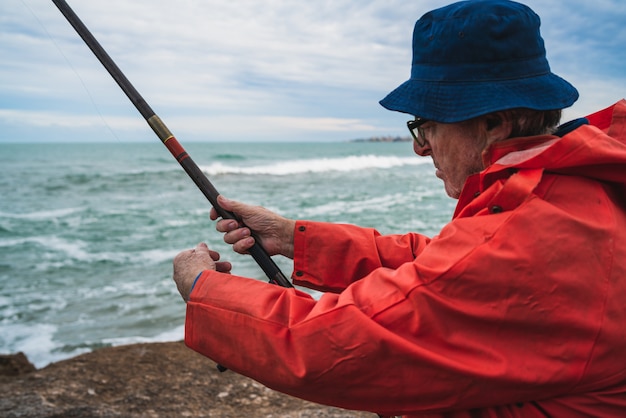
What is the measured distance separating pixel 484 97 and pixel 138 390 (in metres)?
4.40

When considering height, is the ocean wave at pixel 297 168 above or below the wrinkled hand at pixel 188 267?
below

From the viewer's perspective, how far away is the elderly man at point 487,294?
1.27m

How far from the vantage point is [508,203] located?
1317mm

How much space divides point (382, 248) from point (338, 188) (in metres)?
23.5

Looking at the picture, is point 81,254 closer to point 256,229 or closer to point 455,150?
point 256,229

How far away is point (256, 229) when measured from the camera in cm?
249

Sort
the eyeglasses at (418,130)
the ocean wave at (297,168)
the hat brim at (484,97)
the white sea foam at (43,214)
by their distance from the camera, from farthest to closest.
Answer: the ocean wave at (297,168), the white sea foam at (43,214), the eyeglasses at (418,130), the hat brim at (484,97)

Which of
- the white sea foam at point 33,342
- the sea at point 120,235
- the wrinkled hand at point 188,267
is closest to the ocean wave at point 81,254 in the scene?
A: the sea at point 120,235

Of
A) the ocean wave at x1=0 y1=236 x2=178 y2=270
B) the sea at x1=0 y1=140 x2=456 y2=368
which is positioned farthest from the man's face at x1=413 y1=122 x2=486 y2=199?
the ocean wave at x1=0 y1=236 x2=178 y2=270

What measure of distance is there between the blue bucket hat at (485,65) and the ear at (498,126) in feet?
0.26

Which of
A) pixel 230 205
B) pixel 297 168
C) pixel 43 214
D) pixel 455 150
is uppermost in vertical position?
pixel 455 150

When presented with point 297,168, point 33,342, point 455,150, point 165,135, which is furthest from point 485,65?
point 297,168

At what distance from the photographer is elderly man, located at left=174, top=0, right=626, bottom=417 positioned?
1.27 m

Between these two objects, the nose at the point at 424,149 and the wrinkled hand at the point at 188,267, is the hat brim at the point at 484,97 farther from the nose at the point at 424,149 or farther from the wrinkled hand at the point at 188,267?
the wrinkled hand at the point at 188,267
